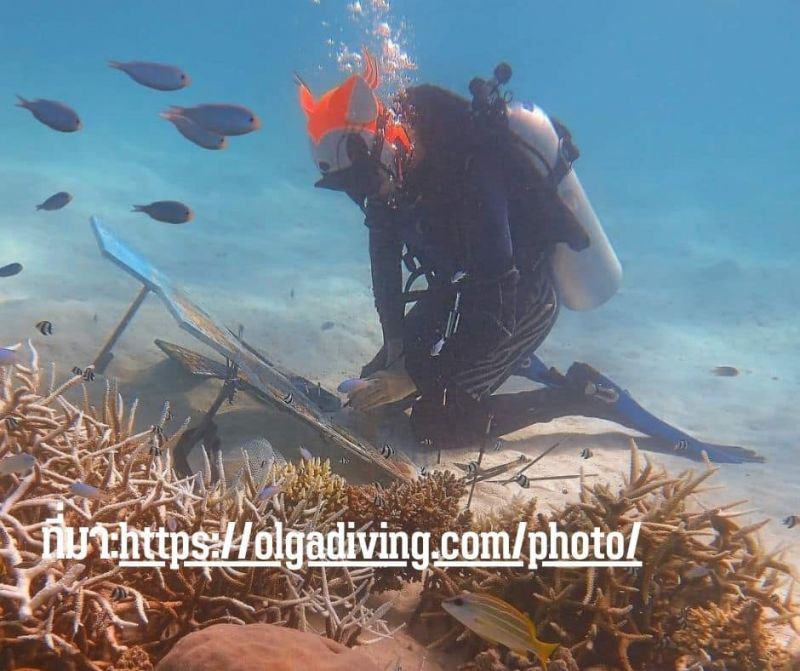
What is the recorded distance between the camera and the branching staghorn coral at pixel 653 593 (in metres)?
2.79

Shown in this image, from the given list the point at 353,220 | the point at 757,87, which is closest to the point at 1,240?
the point at 353,220

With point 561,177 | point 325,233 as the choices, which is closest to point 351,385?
point 561,177

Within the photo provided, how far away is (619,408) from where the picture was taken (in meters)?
6.75

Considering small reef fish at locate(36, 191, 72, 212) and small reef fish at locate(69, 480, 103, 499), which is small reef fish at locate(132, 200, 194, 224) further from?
small reef fish at locate(69, 480, 103, 499)

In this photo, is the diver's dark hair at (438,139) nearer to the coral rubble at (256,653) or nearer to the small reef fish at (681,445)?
the coral rubble at (256,653)

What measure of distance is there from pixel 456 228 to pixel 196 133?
9.07 ft

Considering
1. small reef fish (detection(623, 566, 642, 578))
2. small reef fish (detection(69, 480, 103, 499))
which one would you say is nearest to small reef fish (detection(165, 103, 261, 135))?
small reef fish (detection(69, 480, 103, 499))

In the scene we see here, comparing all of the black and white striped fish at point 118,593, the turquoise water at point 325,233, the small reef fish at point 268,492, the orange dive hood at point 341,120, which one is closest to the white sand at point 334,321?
the turquoise water at point 325,233

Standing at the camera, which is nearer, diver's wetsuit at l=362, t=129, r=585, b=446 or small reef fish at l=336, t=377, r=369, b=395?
small reef fish at l=336, t=377, r=369, b=395

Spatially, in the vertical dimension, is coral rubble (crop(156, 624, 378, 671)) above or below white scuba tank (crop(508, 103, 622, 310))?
below

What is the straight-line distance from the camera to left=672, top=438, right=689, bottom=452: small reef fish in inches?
250

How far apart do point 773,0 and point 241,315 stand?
114911 millimetres

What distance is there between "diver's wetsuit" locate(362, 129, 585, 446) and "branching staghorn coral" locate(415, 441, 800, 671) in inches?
76.4

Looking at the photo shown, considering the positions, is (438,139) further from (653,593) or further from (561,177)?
(653,593)
